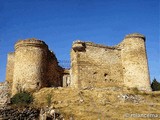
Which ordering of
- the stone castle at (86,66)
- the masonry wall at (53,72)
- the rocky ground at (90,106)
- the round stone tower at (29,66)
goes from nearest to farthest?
the rocky ground at (90,106) < the round stone tower at (29,66) < the stone castle at (86,66) < the masonry wall at (53,72)

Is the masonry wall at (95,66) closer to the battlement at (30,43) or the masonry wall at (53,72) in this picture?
the masonry wall at (53,72)

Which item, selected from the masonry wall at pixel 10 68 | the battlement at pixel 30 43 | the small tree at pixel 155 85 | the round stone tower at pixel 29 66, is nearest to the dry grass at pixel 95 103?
the round stone tower at pixel 29 66

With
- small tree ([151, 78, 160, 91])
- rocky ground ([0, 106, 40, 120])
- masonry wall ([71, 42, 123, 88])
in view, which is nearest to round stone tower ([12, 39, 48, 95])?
masonry wall ([71, 42, 123, 88])

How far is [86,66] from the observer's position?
28.3 metres

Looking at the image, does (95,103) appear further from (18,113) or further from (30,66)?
(18,113)

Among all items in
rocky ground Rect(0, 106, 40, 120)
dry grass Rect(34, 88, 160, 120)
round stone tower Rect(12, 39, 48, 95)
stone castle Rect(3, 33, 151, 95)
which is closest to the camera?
rocky ground Rect(0, 106, 40, 120)

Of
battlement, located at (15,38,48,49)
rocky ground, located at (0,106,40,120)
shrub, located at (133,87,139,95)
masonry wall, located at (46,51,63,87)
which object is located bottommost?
rocky ground, located at (0,106,40,120)

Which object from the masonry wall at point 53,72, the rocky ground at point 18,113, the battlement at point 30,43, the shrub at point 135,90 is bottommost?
the rocky ground at point 18,113

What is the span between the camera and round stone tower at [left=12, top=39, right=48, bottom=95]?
2570cm

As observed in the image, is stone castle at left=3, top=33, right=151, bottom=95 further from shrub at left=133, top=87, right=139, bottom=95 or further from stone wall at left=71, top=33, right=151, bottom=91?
shrub at left=133, top=87, right=139, bottom=95

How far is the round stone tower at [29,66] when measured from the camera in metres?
25.7

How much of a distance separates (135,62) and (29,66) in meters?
10.8

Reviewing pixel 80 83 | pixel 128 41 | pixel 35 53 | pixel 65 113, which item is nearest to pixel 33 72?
pixel 35 53

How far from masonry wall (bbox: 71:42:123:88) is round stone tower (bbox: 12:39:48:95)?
3.20m
